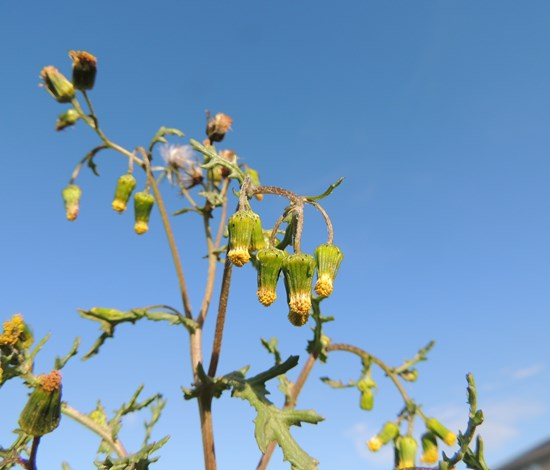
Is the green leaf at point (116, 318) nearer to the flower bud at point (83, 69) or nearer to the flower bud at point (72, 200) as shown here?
the flower bud at point (72, 200)

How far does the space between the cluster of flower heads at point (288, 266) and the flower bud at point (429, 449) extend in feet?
6.75

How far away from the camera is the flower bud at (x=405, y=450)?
4.43 m

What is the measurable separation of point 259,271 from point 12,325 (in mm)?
1253

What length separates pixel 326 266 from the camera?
2.97 meters

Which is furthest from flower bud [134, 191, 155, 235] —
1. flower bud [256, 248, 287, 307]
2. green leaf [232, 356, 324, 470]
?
flower bud [256, 248, 287, 307]

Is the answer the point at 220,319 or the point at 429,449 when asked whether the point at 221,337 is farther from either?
the point at 429,449

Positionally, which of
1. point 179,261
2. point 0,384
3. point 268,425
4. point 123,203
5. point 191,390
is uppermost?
point 123,203

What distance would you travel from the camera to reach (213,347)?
3.21m

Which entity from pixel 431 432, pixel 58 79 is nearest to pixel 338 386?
pixel 431 432

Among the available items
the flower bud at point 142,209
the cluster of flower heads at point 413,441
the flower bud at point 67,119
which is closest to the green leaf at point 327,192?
the flower bud at point 142,209

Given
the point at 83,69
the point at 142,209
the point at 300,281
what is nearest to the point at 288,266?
the point at 300,281

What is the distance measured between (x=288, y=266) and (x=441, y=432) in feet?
7.45

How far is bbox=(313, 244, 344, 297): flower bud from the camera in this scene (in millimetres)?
2937

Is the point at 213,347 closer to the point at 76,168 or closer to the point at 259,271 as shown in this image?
the point at 259,271
